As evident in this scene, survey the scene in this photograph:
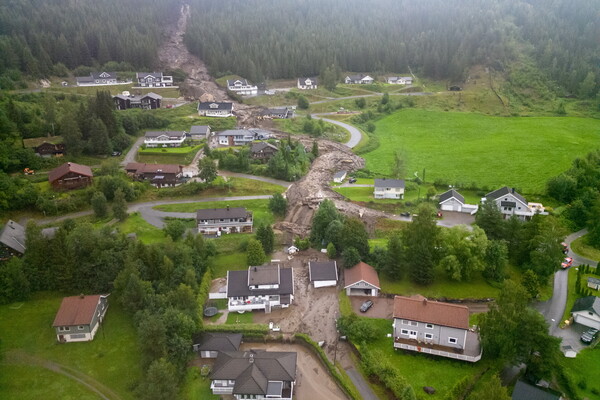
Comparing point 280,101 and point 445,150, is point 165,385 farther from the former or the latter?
point 280,101

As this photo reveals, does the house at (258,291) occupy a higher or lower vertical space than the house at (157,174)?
lower

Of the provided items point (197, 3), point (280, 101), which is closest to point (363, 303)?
point (280, 101)

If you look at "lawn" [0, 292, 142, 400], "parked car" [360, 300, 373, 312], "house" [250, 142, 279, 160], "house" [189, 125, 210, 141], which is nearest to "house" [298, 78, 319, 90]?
"house" [189, 125, 210, 141]

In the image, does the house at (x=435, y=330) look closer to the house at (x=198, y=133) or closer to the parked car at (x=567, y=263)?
the parked car at (x=567, y=263)

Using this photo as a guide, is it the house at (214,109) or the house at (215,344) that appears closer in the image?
the house at (215,344)

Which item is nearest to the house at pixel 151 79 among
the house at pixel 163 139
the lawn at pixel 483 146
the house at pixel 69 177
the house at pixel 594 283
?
the house at pixel 163 139

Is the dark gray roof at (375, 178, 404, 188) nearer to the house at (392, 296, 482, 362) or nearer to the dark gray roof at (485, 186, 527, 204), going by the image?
the dark gray roof at (485, 186, 527, 204)

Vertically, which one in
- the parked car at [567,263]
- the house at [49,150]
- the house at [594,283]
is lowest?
the parked car at [567,263]
